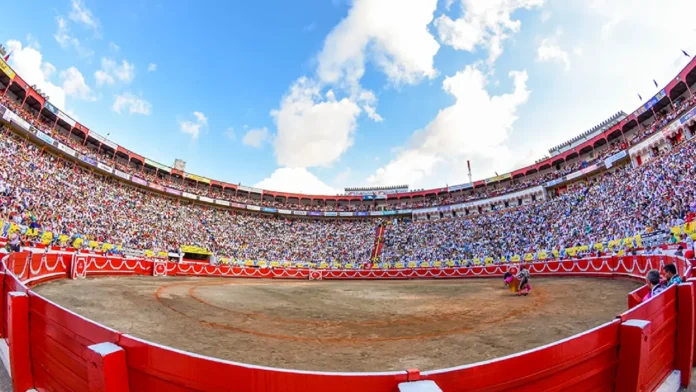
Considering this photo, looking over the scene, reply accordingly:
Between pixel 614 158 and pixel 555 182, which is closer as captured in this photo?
pixel 614 158

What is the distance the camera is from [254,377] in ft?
7.29

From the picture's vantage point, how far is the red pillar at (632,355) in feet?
10.7

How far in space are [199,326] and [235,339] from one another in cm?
159

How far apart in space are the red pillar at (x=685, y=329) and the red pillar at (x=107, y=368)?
265 inches

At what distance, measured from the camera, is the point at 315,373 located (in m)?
2.16

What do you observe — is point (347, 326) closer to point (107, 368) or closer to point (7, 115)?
point (107, 368)

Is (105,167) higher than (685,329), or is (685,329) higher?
(105,167)

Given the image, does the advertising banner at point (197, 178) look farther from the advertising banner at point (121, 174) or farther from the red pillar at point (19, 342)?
the red pillar at point (19, 342)

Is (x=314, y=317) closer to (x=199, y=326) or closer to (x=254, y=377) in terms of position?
(x=199, y=326)

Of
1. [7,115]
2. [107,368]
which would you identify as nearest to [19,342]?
[107,368]

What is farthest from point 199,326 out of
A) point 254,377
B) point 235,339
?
point 254,377

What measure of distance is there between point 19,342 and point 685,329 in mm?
9230

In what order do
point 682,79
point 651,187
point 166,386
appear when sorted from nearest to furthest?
point 166,386 < point 651,187 < point 682,79

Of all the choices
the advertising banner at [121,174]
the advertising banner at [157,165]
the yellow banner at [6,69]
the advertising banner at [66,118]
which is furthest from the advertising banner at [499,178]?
the yellow banner at [6,69]
